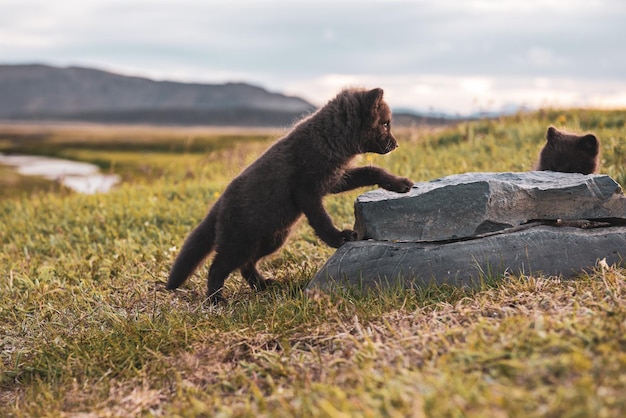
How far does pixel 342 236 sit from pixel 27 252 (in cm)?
555

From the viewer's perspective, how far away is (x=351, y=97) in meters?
5.97

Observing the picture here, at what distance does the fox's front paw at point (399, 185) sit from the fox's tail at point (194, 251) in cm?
175

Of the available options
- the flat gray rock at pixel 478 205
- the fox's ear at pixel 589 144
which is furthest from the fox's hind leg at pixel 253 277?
the fox's ear at pixel 589 144

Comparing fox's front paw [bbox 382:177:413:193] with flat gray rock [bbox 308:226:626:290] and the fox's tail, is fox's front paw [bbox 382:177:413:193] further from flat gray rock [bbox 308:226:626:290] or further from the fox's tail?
the fox's tail

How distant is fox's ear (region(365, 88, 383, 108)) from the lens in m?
5.82

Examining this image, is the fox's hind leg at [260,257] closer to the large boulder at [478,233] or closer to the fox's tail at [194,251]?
the fox's tail at [194,251]

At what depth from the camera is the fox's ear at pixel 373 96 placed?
5.82 meters

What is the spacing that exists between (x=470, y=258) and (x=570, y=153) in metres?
2.42

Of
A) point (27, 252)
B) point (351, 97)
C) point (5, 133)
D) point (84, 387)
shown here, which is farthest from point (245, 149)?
point (5, 133)

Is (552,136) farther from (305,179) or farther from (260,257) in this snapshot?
(260,257)

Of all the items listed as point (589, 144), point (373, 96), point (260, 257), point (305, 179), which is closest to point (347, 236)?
point (305, 179)

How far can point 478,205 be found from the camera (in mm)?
5664

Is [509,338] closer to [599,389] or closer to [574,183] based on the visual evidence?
[599,389]

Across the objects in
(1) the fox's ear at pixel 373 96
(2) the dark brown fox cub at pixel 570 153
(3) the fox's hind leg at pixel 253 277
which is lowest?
(3) the fox's hind leg at pixel 253 277
